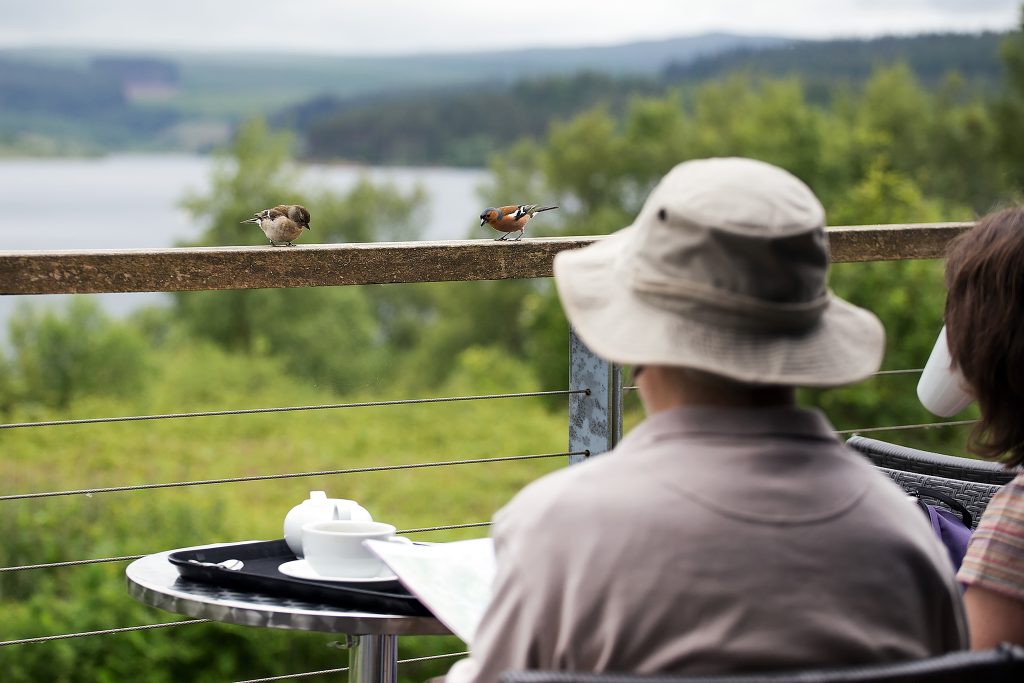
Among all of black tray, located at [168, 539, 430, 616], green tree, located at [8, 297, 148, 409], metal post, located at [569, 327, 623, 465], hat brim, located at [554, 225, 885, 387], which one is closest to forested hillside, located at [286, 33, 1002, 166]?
green tree, located at [8, 297, 148, 409]

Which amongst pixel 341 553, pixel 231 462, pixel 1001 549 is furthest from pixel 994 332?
pixel 231 462

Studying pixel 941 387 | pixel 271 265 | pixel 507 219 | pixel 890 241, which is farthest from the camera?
pixel 507 219

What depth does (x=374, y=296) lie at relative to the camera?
43.7m

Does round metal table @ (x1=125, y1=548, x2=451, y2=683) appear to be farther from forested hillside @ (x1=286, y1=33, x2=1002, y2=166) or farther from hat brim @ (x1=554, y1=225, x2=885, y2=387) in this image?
forested hillside @ (x1=286, y1=33, x2=1002, y2=166)

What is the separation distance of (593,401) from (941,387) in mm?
700

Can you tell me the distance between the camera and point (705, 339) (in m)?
1.03

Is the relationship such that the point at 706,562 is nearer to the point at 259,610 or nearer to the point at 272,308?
the point at 259,610

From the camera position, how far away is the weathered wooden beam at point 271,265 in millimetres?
1864

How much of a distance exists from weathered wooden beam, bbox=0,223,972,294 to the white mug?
547 millimetres

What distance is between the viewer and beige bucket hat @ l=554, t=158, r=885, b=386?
3.35 ft

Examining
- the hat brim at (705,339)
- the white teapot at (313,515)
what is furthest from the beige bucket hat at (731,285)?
the white teapot at (313,515)

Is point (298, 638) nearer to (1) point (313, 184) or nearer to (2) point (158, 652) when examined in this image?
(2) point (158, 652)

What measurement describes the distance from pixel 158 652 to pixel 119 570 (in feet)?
16.1

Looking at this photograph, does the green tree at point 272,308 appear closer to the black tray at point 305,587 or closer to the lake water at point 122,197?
the lake water at point 122,197
